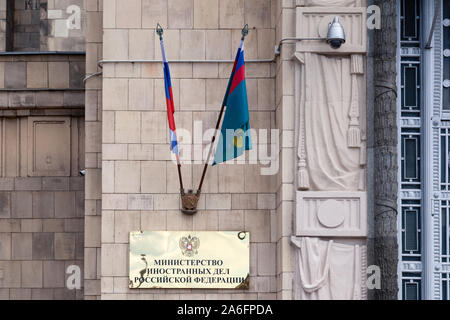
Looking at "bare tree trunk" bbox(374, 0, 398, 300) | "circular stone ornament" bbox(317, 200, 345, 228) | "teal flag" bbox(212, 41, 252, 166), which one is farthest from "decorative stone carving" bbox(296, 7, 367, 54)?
"circular stone ornament" bbox(317, 200, 345, 228)

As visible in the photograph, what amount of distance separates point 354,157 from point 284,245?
6.48 feet

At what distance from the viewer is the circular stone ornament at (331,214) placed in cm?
2578

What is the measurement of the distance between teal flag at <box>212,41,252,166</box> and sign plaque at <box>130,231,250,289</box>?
4.82 feet

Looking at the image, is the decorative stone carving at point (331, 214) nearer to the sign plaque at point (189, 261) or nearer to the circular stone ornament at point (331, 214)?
the circular stone ornament at point (331, 214)

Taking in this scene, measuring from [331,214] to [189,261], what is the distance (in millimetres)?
2729

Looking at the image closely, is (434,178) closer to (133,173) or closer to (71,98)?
(133,173)

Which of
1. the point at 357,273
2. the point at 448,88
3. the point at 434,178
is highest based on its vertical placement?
the point at 448,88

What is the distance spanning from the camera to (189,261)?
2652 cm

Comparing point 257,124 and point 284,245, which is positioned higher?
point 257,124

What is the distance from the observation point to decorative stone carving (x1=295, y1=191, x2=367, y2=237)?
2577 cm

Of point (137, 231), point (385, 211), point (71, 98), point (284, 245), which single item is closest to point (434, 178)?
point (385, 211)

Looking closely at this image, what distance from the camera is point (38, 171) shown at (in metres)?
29.2

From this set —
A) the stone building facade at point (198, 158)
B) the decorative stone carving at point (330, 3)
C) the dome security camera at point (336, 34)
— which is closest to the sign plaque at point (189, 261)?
the stone building facade at point (198, 158)

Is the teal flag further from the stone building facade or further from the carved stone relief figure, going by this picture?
the carved stone relief figure
